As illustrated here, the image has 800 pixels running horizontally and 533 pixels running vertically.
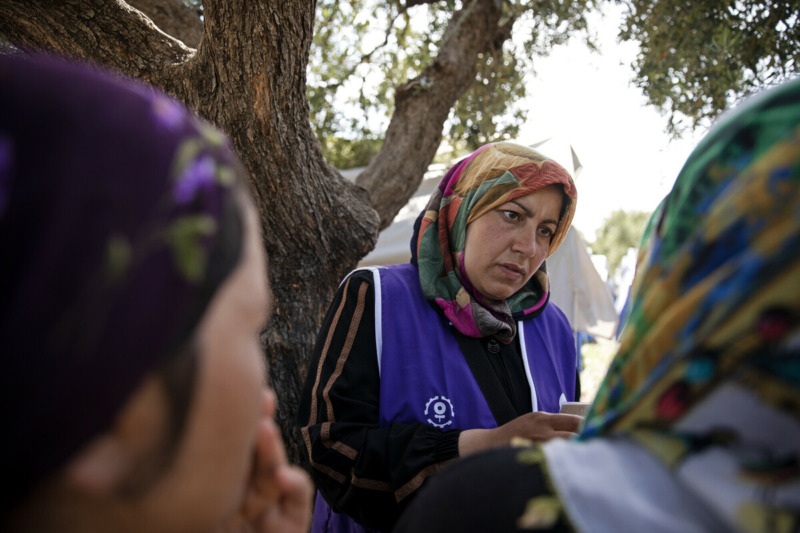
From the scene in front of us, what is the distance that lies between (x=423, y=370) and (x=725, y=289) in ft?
4.98

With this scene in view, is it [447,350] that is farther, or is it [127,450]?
[447,350]

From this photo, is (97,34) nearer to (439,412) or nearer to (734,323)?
(439,412)

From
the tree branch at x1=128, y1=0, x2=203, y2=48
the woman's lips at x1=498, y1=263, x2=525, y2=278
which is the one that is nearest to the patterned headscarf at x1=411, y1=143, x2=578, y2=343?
the woman's lips at x1=498, y1=263, x2=525, y2=278

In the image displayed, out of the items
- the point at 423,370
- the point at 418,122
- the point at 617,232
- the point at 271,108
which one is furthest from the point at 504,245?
the point at 617,232

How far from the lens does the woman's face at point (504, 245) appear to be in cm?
245

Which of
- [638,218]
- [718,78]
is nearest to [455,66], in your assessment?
[718,78]

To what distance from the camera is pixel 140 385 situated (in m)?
0.60

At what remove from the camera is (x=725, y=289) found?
684 millimetres

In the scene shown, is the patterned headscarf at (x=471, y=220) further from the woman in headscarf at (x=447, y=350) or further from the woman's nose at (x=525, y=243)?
the woman's nose at (x=525, y=243)

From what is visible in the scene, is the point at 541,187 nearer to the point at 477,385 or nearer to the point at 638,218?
the point at 477,385

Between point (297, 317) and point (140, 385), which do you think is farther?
point (297, 317)

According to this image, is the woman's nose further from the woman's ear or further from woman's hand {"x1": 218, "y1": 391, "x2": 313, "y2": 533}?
the woman's ear

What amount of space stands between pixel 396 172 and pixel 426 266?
1938mm

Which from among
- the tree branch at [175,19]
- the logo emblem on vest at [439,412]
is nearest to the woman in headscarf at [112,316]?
the logo emblem on vest at [439,412]
